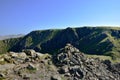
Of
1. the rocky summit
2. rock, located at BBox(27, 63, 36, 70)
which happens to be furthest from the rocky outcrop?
rock, located at BBox(27, 63, 36, 70)

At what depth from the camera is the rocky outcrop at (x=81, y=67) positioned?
520ft

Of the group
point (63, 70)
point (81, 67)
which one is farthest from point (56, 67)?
point (81, 67)

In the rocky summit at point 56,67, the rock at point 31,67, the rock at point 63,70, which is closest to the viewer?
the rocky summit at point 56,67

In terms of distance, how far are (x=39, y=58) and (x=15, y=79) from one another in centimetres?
3251

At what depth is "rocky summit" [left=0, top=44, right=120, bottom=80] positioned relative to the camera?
149875 mm

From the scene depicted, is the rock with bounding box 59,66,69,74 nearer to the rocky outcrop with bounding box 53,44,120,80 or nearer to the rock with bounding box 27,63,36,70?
the rocky outcrop with bounding box 53,44,120,80

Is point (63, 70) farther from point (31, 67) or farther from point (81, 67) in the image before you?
point (31, 67)

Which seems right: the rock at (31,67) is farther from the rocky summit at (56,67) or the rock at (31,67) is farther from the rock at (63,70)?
the rock at (63,70)

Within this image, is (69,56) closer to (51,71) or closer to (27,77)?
(51,71)

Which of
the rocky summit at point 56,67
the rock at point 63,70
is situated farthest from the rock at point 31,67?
the rock at point 63,70

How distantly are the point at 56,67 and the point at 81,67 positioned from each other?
15435 mm

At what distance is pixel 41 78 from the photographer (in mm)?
147875

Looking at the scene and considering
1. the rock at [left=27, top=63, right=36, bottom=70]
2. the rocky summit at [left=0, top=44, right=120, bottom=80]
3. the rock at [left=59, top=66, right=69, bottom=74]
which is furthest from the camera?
the rock at [left=59, top=66, right=69, bottom=74]

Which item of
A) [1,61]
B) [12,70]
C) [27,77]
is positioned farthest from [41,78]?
[1,61]
